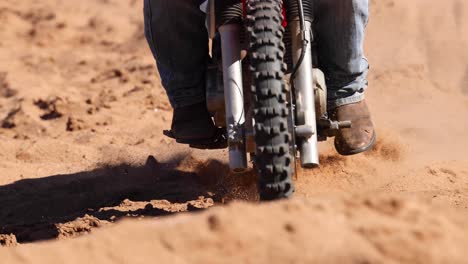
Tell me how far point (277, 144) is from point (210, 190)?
6.06 feet

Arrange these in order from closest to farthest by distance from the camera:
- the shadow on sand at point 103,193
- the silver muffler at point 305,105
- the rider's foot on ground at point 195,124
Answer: the silver muffler at point 305,105
the rider's foot on ground at point 195,124
the shadow on sand at point 103,193

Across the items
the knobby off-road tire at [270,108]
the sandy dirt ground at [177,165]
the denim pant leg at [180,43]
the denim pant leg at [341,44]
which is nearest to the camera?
the sandy dirt ground at [177,165]

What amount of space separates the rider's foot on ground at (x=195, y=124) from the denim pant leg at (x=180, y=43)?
0.04 meters

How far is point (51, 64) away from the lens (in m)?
9.26

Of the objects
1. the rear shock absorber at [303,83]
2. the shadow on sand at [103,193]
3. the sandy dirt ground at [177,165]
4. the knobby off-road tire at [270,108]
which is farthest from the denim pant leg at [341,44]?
the shadow on sand at [103,193]

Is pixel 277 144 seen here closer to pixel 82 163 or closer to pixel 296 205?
pixel 296 205

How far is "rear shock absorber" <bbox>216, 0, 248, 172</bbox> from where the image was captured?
4020 millimetres

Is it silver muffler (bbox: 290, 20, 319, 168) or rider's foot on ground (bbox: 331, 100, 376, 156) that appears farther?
rider's foot on ground (bbox: 331, 100, 376, 156)

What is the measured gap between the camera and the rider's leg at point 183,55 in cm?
463

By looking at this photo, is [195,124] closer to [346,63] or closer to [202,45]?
[202,45]

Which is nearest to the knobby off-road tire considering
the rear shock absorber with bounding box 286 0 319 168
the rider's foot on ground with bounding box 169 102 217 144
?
the rear shock absorber with bounding box 286 0 319 168

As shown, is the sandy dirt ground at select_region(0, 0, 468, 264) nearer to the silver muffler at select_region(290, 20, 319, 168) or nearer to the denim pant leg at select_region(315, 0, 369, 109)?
the silver muffler at select_region(290, 20, 319, 168)

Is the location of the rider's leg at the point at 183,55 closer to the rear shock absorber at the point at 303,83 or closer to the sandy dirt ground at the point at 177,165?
the sandy dirt ground at the point at 177,165

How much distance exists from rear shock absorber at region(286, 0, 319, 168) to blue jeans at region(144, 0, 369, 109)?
343mm
